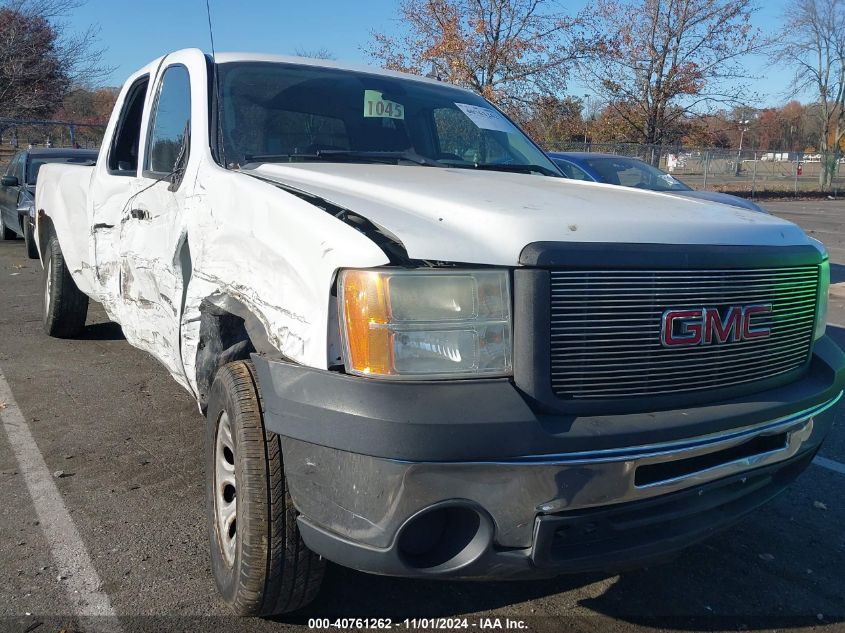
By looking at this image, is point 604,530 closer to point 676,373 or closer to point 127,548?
point 676,373

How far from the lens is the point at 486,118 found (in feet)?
13.5

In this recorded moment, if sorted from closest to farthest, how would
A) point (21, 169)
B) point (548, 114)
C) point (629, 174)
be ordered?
point (629, 174) → point (21, 169) → point (548, 114)

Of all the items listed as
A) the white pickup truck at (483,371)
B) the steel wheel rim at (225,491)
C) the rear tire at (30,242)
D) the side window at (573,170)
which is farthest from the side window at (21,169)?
the steel wheel rim at (225,491)

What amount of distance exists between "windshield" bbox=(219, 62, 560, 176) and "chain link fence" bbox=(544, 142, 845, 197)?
1782 centimetres

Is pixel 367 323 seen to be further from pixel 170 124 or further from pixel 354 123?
Answer: pixel 170 124

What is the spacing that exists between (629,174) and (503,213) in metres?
8.60

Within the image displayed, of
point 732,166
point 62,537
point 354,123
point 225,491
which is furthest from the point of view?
point 732,166

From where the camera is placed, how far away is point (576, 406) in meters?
2.21

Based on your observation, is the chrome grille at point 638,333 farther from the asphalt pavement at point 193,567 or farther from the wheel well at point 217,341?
the wheel well at point 217,341

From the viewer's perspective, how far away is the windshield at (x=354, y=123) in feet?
11.2

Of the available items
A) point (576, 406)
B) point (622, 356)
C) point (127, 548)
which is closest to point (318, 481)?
point (576, 406)

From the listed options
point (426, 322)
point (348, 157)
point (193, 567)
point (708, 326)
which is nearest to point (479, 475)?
point (426, 322)

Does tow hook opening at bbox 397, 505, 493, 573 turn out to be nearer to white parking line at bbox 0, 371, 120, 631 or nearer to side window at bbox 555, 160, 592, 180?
white parking line at bbox 0, 371, 120, 631

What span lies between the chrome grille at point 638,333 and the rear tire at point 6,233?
43.2ft
